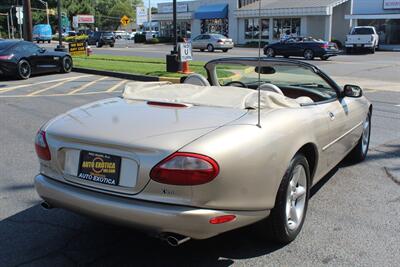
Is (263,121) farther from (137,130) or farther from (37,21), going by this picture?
(37,21)

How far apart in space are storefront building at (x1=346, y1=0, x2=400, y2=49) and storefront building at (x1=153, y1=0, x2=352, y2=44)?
2.20 meters

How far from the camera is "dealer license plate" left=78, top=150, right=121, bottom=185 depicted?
3229 millimetres

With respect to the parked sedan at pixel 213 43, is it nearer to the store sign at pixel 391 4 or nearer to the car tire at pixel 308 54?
the car tire at pixel 308 54

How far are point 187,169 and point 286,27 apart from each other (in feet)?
156

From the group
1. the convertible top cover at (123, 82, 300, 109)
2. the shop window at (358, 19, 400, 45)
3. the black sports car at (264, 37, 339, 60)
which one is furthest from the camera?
the shop window at (358, 19, 400, 45)

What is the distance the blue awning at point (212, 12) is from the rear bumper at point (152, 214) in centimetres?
5219

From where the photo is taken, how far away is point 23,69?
16.7 meters

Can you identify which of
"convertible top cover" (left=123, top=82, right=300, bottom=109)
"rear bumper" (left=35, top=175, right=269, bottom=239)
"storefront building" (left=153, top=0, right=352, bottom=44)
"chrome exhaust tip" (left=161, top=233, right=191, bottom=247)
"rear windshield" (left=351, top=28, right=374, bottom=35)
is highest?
"storefront building" (left=153, top=0, right=352, bottom=44)

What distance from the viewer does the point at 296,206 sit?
3.93m

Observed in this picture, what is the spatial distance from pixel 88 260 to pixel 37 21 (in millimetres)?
89791

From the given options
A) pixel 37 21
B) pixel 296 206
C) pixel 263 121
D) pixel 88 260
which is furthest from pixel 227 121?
pixel 37 21

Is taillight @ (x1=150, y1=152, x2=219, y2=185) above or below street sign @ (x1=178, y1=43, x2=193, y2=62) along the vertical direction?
below

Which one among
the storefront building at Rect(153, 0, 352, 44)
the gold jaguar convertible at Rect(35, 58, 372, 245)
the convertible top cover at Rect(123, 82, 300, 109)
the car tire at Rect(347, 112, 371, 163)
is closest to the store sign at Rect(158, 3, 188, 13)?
the storefront building at Rect(153, 0, 352, 44)

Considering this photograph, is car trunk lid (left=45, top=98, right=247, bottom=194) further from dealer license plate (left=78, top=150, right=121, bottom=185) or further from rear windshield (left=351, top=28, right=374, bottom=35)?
rear windshield (left=351, top=28, right=374, bottom=35)
